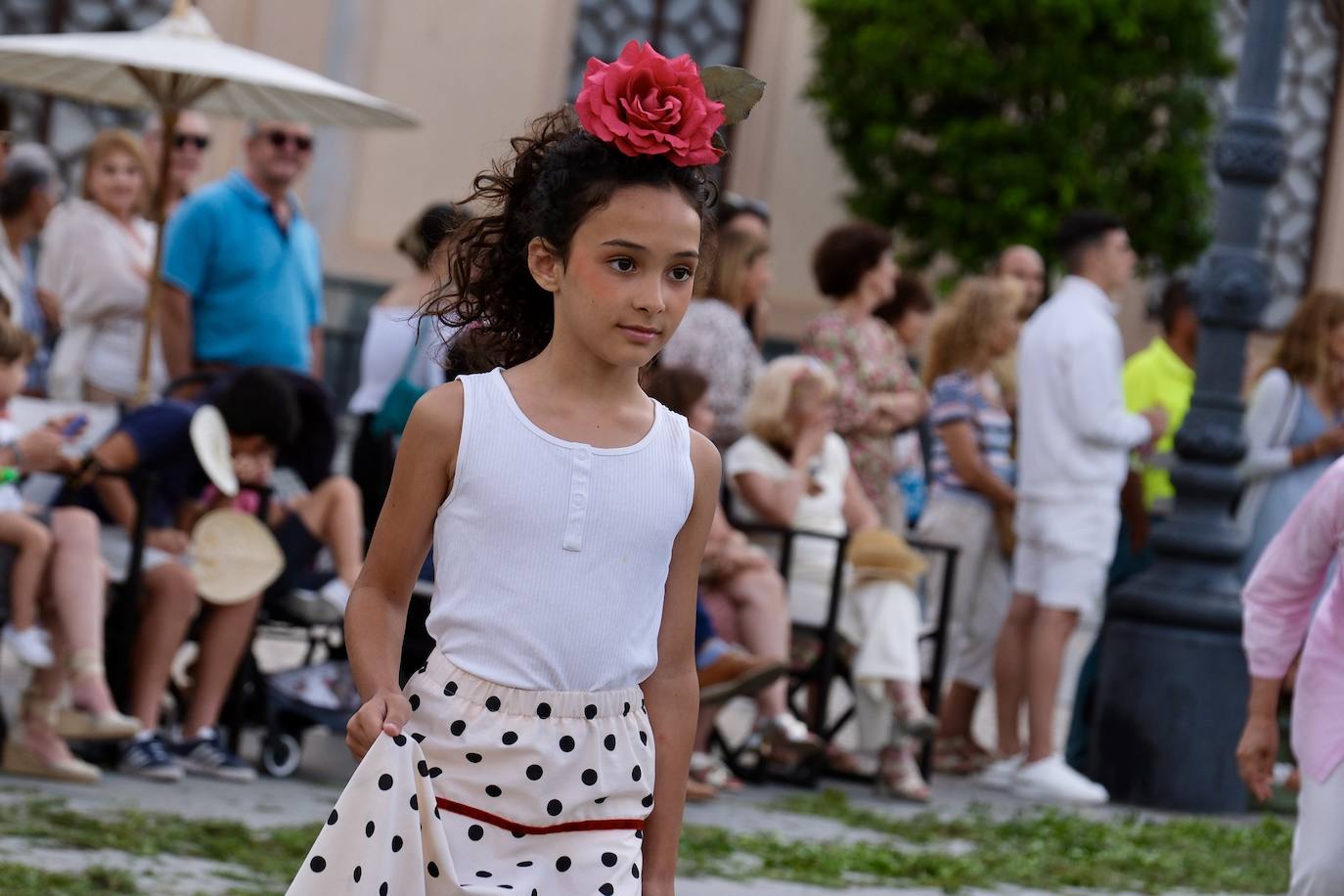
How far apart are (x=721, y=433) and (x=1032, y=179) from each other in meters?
8.48

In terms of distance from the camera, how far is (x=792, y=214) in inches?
727

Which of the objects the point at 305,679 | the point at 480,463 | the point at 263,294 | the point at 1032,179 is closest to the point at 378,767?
the point at 480,463

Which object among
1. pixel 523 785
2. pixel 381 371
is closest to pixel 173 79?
pixel 381 371

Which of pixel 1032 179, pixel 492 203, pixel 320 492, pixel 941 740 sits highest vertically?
pixel 1032 179

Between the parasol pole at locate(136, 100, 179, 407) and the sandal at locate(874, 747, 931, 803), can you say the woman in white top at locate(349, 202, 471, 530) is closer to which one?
the parasol pole at locate(136, 100, 179, 407)

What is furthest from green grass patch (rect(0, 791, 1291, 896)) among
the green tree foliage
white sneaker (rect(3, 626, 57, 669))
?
the green tree foliage

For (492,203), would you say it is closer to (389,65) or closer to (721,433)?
(721,433)

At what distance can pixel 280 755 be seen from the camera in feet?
23.9

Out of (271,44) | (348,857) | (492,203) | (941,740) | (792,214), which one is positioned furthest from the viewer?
(792,214)

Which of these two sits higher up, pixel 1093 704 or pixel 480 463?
pixel 480 463

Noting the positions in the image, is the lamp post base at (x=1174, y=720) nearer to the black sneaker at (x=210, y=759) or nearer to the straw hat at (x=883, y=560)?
the straw hat at (x=883, y=560)

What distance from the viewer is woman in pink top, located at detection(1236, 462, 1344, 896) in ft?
13.1

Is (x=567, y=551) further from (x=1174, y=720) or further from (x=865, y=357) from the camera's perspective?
(x=1174, y=720)

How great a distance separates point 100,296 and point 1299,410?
179 inches
